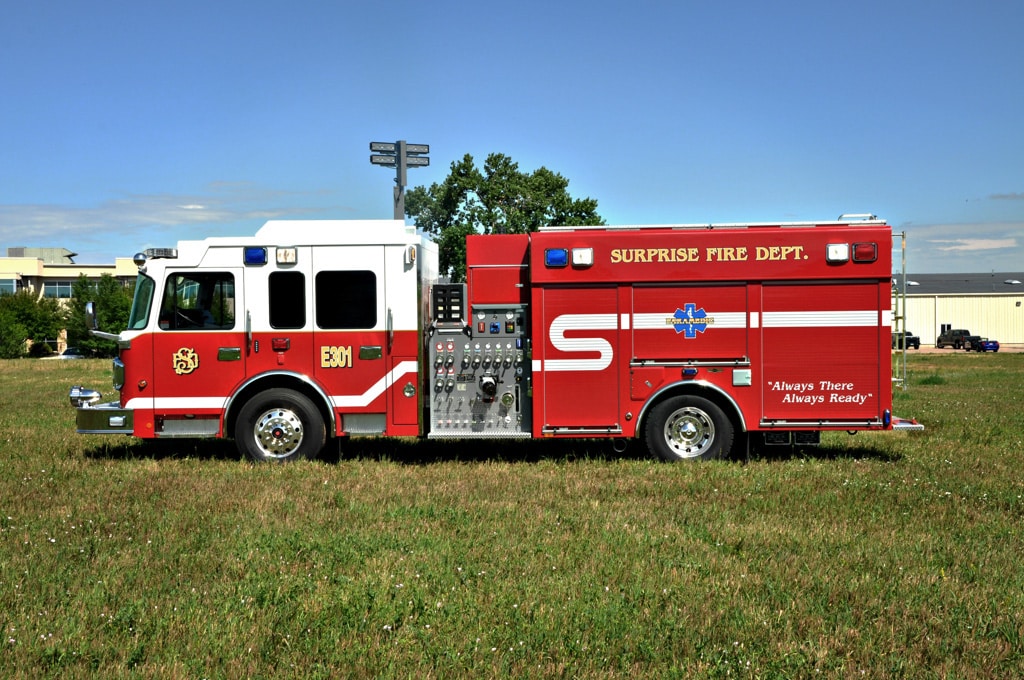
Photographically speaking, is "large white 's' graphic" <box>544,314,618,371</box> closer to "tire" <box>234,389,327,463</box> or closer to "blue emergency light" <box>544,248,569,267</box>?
"blue emergency light" <box>544,248,569,267</box>

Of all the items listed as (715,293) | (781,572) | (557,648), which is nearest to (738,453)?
(715,293)

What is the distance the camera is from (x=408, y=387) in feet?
33.5

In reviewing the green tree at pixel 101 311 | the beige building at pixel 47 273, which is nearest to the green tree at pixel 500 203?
the green tree at pixel 101 311

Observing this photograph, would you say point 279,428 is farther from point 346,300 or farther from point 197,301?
point 197,301

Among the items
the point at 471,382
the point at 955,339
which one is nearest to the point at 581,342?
the point at 471,382

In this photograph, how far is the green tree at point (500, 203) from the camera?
5141cm

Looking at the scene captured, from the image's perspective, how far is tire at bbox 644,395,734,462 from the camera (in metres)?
10.1

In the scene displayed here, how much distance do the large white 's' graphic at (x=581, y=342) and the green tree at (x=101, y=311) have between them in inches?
2341

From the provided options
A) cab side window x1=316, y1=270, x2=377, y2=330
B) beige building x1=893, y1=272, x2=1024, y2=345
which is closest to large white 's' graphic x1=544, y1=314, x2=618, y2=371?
cab side window x1=316, y1=270, x2=377, y2=330

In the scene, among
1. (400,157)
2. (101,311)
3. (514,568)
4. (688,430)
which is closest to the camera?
(514,568)

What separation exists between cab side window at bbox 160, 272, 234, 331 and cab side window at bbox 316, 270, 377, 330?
1.09 meters

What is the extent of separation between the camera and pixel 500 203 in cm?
5538

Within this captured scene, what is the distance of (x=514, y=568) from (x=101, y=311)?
68484 mm

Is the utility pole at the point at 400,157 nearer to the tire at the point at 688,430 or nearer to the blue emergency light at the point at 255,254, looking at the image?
the blue emergency light at the point at 255,254
